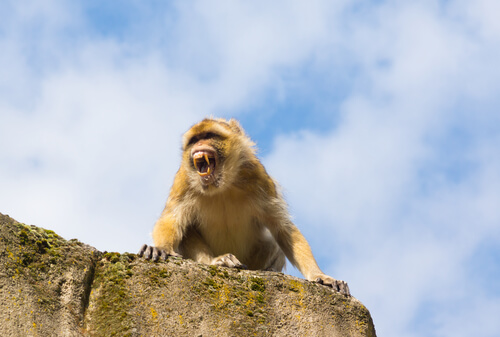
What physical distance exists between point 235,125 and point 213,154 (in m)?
1.58

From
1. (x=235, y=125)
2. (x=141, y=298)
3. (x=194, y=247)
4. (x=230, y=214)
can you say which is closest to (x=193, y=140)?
(x=235, y=125)

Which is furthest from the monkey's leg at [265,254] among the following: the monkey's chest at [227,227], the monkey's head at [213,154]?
the monkey's head at [213,154]

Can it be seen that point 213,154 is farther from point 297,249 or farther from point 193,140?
point 297,249

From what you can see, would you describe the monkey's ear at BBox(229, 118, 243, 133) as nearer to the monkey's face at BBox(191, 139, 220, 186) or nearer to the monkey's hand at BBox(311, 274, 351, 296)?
the monkey's face at BBox(191, 139, 220, 186)

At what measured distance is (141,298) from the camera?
5.81m

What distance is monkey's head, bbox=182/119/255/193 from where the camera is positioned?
1030 centimetres

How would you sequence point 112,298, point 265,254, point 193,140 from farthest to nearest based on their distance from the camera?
point 193,140, point 265,254, point 112,298

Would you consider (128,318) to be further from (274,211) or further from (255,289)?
(274,211)

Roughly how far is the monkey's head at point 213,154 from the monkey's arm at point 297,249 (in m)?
1.04

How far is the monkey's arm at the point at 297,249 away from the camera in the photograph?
9664mm

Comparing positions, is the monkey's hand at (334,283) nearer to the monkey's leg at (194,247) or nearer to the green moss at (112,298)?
the monkey's leg at (194,247)

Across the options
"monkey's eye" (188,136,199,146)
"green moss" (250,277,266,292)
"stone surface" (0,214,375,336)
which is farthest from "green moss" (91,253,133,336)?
"monkey's eye" (188,136,199,146)

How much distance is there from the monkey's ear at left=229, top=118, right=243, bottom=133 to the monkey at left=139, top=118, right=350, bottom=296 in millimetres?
1144

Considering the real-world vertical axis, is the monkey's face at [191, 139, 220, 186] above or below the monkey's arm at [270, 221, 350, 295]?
above
